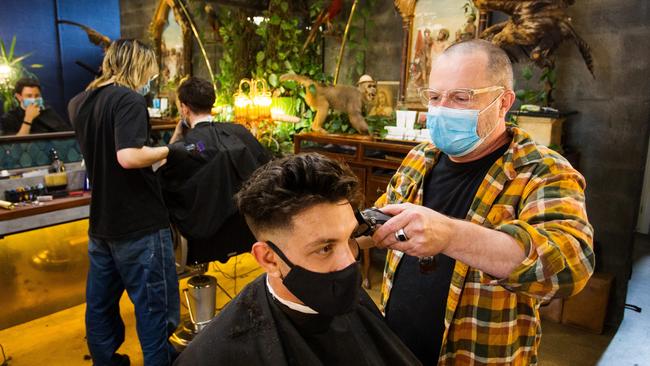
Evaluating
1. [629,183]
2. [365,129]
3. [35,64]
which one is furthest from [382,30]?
[35,64]

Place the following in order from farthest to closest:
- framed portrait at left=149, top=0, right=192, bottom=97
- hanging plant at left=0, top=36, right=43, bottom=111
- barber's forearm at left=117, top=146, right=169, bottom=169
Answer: framed portrait at left=149, top=0, right=192, bottom=97
hanging plant at left=0, top=36, right=43, bottom=111
barber's forearm at left=117, top=146, right=169, bottom=169

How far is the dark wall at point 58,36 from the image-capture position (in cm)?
530

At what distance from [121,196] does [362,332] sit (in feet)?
4.50

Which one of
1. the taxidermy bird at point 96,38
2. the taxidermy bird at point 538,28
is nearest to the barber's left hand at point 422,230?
the taxidermy bird at point 538,28

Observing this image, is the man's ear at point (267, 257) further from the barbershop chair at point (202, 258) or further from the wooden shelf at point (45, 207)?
the wooden shelf at point (45, 207)

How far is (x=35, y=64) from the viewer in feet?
18.0

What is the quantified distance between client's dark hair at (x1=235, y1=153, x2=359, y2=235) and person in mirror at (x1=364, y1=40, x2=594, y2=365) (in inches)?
5.5

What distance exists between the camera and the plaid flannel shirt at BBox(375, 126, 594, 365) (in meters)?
1.02

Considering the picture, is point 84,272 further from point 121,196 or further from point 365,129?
point 365,129

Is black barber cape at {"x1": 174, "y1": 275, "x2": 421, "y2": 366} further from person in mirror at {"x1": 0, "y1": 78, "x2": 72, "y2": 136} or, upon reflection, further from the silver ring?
person in mirror at {"x1": 0, "y1": 78, "x2": 72, "y2": 136}

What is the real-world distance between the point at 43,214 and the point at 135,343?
39.3 inches

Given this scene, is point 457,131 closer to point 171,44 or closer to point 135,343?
point 135,343

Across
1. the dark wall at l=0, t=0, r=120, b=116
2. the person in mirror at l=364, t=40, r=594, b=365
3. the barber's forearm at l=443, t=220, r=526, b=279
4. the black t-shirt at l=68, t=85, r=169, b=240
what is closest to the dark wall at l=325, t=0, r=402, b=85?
the black t-shirt at l=68, t=85, r=169, b=240

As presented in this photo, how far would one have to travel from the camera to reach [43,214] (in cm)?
284
